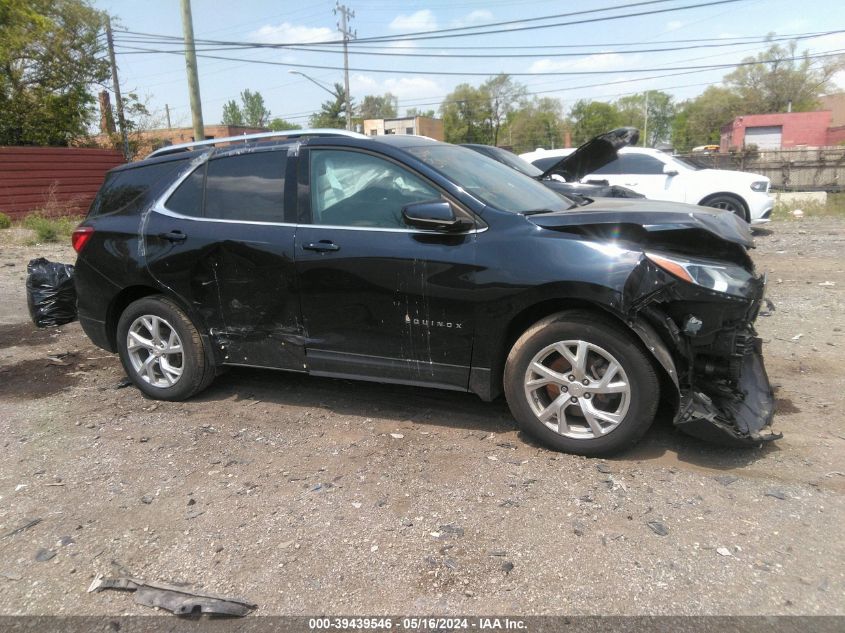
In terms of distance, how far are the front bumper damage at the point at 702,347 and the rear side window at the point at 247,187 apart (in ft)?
7.75

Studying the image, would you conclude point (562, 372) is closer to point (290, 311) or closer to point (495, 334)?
point (495, 334)

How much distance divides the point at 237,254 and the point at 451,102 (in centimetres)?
8099

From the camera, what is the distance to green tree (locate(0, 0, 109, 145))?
20516 millimetres

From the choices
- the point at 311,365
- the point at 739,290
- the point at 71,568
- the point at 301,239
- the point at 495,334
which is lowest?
the point at 71,568

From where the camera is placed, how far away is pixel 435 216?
3.51m

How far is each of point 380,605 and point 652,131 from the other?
126551mm

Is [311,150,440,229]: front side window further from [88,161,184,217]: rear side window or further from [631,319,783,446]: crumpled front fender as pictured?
[631,319,783,446]: crumpled front fender

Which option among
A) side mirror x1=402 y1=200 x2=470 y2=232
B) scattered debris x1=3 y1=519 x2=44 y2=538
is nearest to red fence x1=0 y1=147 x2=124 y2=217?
scattered debris x1=3 y1=519 x2=44 y2=538

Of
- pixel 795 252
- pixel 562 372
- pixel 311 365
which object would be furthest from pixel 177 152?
pixel 795 252

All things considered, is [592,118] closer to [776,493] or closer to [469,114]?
[469,114]

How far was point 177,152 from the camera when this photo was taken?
4.77 meters

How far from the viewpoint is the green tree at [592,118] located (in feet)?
299

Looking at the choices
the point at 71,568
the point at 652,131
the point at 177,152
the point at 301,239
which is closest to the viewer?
the point at 71,568

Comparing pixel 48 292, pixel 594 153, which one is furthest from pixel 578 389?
pixel 48 292
